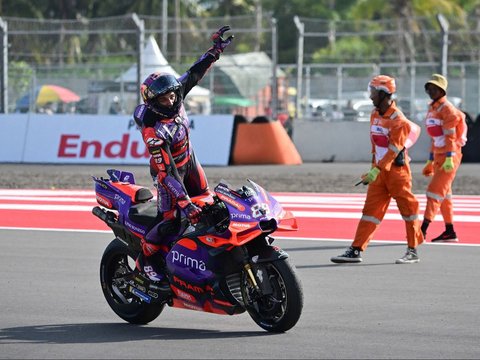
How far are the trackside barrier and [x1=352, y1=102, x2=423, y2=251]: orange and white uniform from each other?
40.2ft

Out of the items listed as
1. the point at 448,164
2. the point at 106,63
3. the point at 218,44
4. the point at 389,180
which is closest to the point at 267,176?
the point at 106,63

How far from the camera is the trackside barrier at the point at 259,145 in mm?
23038

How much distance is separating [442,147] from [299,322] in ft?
16.5

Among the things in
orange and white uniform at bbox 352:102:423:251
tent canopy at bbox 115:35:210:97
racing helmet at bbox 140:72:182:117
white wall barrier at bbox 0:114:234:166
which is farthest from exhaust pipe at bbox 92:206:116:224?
tent canopy at bbox 115:35:210:97

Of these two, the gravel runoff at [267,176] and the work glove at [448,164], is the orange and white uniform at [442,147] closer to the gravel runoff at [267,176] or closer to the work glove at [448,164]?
the work glove at [448,164]

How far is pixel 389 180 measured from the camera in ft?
34.9

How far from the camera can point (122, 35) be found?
80.9 feet

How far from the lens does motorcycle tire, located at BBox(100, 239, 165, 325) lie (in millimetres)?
7582

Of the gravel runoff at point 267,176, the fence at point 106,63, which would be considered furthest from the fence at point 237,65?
the gravel runoff at point 267,176

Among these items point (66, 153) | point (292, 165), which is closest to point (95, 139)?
point (66, 153)

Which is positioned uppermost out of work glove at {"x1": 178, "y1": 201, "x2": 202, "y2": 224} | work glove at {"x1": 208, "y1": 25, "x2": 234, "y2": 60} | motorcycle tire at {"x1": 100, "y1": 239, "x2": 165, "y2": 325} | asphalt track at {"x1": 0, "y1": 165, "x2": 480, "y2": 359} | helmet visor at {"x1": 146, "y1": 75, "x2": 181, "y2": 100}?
work glove at {"x1": 208, "y1": 25, "x2": 234, "y2": 60}

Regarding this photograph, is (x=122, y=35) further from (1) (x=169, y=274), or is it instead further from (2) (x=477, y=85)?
(1) (x=169, y=274)

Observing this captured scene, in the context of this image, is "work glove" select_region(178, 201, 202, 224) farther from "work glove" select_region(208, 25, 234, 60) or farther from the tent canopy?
the tent canopy

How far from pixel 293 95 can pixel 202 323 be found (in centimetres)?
1767
